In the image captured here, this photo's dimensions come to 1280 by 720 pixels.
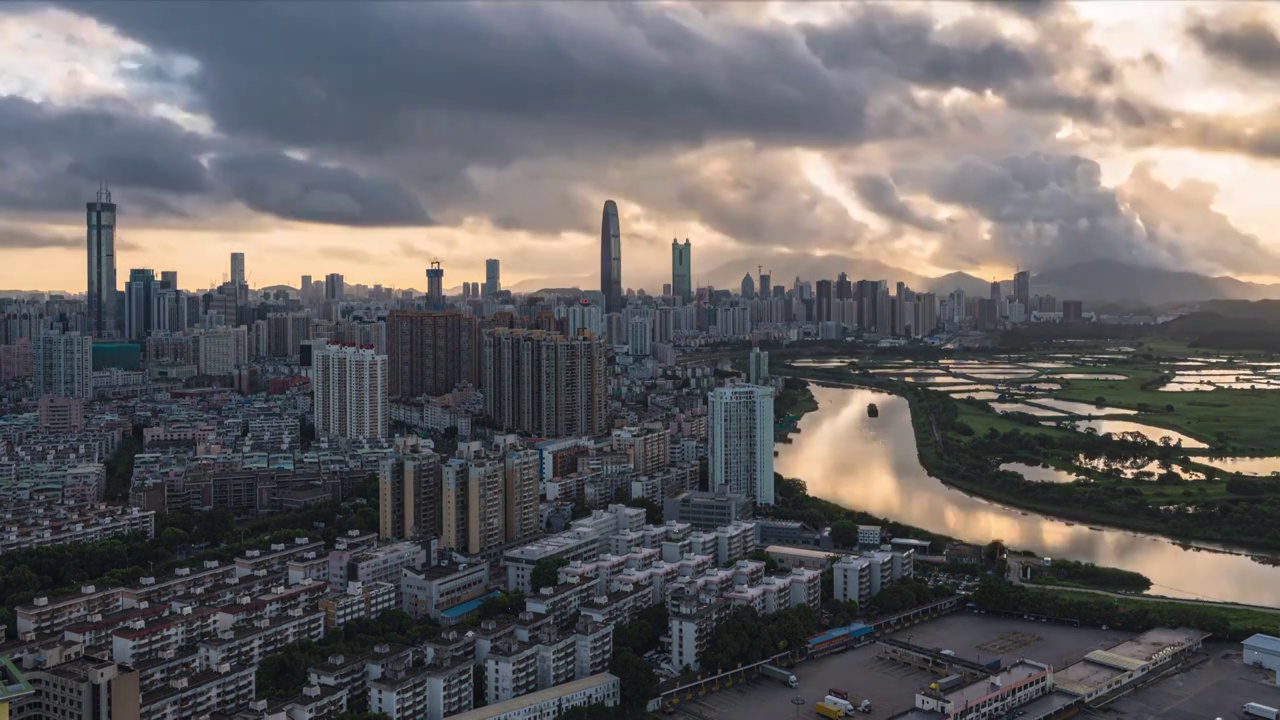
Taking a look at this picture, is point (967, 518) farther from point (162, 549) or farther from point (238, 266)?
point (238, 266)

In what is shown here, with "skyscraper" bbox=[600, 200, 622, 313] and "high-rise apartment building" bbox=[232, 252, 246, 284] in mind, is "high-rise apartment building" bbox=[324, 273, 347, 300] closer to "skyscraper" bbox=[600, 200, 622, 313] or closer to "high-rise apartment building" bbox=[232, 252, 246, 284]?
"high-rise apartment building" bbox=[232, 252, 246, 284]

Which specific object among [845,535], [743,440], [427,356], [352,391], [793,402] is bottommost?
[845,535]

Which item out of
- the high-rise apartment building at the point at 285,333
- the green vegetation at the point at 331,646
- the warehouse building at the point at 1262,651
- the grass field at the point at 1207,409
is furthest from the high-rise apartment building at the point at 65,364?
the warehouse building at the point at 1262,651

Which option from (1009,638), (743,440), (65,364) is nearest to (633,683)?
(1009,638)

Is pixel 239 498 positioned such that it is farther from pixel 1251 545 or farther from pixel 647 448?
pixel 1251 545

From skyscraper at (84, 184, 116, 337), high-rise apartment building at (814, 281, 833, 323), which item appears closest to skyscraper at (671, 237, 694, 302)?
high-rise apartment building at (814, 281, 833, 323)

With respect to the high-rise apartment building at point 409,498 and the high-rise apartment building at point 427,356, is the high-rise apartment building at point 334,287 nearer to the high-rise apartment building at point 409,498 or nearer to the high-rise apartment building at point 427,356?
the high-rise apartment building at point 427,356
